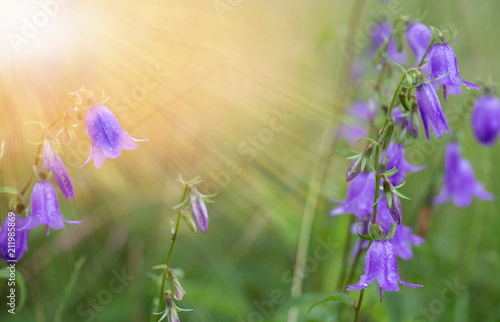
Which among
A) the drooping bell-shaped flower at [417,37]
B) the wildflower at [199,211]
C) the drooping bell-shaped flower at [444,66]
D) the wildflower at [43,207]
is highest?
the drooping bell-shaped flower at [417,37]

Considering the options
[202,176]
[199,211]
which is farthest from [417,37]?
[202,176]

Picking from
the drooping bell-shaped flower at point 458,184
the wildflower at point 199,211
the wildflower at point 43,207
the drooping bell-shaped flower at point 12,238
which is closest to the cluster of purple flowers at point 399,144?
the drooping bell-shaped flower at point 458,184

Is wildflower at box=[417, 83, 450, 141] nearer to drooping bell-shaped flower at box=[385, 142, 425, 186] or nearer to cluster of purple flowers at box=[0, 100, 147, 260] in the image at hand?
drooping bell-shaped flower at box=[385, 142, 425, 186]

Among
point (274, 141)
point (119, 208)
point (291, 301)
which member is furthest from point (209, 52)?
point (291, 301)

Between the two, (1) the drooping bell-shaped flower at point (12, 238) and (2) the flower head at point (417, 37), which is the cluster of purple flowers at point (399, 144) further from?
(1) the drooping bell-shaped flower at point (12, 238)

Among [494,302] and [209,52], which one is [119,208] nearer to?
[209,52]

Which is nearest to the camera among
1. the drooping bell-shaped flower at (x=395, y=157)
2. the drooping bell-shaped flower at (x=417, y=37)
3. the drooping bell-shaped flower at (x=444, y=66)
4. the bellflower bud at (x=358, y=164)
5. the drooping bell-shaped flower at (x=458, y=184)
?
the bellflower bud at (x=358, y=164)

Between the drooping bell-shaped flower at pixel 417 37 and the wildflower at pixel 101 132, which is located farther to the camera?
the drooping bell-shaped flower at pixel 417 37
